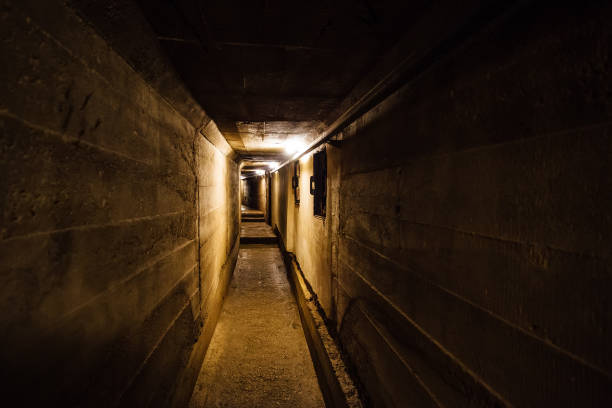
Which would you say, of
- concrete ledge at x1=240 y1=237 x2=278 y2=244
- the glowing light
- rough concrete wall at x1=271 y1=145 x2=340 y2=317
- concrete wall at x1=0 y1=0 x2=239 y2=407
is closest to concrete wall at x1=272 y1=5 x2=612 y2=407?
rough concrete wall at x1=271 y1=145 x2=340 y2=317

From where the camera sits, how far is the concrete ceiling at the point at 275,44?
61.0 inches

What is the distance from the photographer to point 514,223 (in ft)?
3.91

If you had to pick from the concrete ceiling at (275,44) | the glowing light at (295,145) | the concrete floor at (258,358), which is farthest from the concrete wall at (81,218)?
the glowing light at (295,145)

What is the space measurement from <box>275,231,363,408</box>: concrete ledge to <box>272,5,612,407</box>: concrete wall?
0.57 metres

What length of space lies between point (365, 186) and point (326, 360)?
2.44m

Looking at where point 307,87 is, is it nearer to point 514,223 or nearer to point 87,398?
point 514,223

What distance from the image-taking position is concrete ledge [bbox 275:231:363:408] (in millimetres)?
2880

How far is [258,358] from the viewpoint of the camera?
13.7ft

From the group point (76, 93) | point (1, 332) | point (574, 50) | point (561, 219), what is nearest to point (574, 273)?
point (561, 219)

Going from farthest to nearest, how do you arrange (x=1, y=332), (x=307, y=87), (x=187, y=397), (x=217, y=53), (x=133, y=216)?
(x=187, y=397) < (x=307, y=87) < (x=217, y=53) < (x=133, y=216) < (x=1, y=332)

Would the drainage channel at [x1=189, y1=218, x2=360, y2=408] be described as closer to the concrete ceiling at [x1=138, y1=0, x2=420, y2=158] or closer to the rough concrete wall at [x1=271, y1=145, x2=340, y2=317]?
the rough concrete wall at [x1=271, y1=145, x2=340, y2=317]

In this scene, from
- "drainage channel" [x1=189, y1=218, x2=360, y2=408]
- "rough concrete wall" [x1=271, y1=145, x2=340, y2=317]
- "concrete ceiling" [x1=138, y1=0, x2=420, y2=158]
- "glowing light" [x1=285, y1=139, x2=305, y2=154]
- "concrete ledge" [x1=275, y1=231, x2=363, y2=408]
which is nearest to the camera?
"concrete ceiling" [x1=138, y1=0, x2=420, y2=158]

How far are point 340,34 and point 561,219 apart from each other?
1.65 m

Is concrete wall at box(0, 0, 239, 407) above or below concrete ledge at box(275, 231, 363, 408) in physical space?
above
